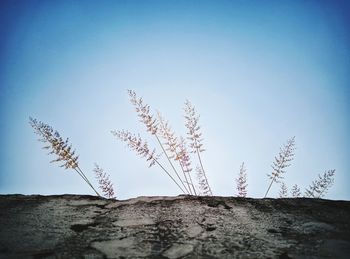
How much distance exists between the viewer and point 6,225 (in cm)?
143

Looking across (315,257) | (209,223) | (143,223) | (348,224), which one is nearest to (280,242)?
(315,257)

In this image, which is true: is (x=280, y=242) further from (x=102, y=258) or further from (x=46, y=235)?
(x=46, y=235)

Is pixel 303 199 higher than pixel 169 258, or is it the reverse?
pixel 303 199

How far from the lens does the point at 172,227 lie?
143 cm

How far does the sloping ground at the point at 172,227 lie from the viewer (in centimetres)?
124

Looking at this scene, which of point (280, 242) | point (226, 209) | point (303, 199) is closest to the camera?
point (280, 242)

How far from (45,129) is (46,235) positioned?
59.9 inches

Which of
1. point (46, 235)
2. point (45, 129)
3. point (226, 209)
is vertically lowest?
point (46, 235)

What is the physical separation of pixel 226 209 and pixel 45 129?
1904mm

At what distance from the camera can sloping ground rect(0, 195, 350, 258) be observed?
1.24 metres

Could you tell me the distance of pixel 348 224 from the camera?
4.83 ft

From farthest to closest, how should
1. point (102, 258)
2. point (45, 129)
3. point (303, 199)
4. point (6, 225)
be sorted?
point (45, 129) < point (303, 199) < point (6, 225) < point (102, 258)

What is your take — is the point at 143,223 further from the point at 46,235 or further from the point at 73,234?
the point at 46,235

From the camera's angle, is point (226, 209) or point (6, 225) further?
point (226, 209)
